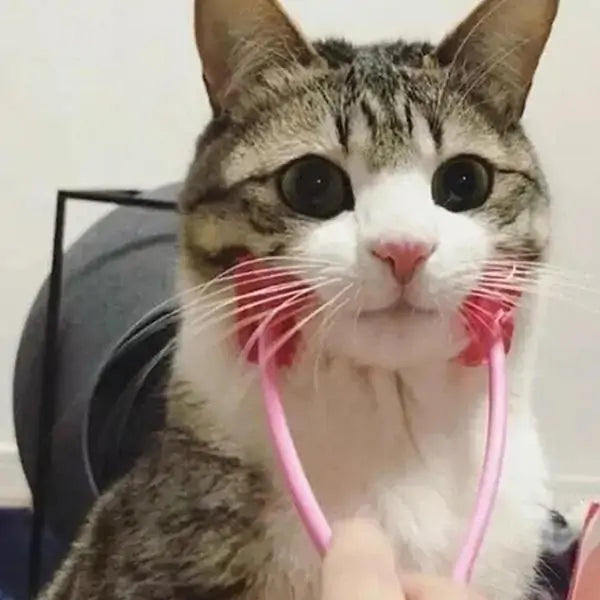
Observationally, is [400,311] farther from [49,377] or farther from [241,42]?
[49,377]

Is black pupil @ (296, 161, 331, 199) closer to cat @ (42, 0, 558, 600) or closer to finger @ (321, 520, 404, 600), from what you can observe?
cat @ (42, 0, 558, 600)

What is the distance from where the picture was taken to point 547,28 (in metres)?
0.79

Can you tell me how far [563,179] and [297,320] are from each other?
110cm

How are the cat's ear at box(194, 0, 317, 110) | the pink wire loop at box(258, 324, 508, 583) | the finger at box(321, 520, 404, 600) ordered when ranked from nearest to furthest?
the finger at box(321, 520, 404, 600) → the pink wire loop at box(258, 324, 508, 583) → the cat's ear at box(194, 0, 317, 110)

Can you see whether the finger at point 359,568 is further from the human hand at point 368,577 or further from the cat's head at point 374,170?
the cat's head at point 374,170

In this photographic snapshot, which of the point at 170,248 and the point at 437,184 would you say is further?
the point at 170,248

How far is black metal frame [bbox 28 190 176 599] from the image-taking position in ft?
3.35

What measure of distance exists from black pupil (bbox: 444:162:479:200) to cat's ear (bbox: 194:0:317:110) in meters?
0.12

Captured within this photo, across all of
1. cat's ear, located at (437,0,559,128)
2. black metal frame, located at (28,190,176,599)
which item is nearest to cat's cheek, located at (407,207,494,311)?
cat's ear, located at (437,0,559,128)

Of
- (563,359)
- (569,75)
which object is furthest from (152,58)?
(563,359)

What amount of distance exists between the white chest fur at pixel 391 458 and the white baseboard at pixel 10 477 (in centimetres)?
102

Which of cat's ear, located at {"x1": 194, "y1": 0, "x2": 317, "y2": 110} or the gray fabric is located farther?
the gray fabric

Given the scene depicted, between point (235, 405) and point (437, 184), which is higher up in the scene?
point (437, 184)

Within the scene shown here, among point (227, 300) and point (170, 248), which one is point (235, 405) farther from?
point (170, 248)
